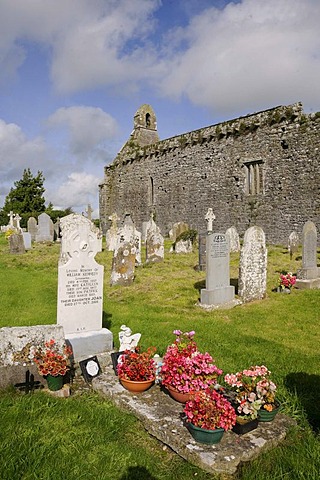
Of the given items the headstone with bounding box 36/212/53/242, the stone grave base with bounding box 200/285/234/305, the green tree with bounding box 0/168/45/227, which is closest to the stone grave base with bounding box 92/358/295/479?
the stone grave base with bounding box 200/285/234/305

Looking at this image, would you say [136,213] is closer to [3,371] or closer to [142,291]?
[142,291]

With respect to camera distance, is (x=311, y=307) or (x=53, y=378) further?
(x=311, y=307)

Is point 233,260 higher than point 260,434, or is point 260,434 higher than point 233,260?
point 233,260

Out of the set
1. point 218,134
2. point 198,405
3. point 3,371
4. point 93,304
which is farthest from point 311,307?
point 218,134

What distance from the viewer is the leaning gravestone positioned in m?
8.56

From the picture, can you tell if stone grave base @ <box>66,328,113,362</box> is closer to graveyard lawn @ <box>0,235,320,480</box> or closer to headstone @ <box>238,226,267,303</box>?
Result: graveyard lawn @ <box>0,235,320,480</box>

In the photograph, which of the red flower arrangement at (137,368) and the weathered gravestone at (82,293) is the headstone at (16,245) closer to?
the weathered gravestone at (82,293)

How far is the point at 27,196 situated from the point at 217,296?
47.2 m

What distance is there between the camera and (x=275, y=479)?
114 inches

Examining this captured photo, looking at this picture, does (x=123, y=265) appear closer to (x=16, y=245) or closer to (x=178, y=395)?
(x=178, y=395)

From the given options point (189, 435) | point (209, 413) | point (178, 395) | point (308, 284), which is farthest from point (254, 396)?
point (308, 284)

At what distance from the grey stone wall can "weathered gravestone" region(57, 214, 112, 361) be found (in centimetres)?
1415

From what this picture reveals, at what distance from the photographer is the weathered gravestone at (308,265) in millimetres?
9938

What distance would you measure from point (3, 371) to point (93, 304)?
1743 millimetres
